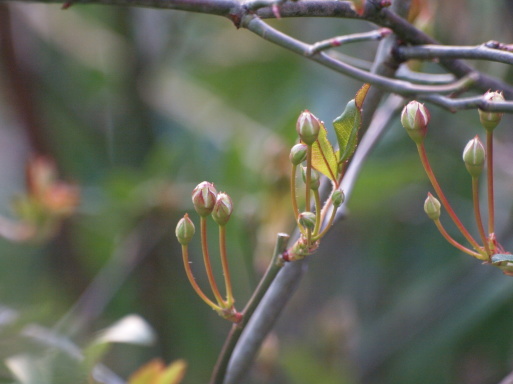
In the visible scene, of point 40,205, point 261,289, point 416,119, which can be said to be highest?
point 416,119

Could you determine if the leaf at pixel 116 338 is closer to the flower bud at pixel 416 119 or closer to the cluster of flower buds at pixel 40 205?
the flower bud at pixel 416 119

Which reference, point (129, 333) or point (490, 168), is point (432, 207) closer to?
point (490, 168)

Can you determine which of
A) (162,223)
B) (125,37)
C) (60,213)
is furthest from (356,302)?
(125,37)

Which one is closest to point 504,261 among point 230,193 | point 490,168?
point 490,168

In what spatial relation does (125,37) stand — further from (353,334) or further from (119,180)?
(353,334)

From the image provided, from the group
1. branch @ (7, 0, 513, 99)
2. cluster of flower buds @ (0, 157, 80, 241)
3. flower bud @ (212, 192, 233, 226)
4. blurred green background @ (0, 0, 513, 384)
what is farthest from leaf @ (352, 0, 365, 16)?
cluster of flower buds @ (0, 157, 80, 241)

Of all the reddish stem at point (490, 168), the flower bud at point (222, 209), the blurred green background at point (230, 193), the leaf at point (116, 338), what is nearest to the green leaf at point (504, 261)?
the reddish stem at point (490, 168)

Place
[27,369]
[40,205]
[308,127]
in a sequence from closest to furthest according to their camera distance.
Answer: [308,127] < [27,369] < [40,205]
